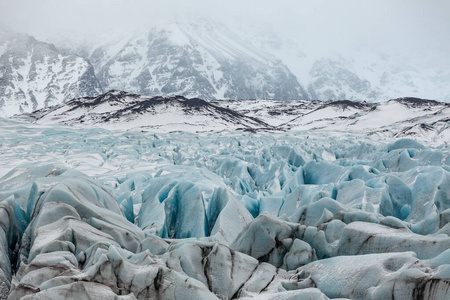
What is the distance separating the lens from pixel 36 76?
476ft

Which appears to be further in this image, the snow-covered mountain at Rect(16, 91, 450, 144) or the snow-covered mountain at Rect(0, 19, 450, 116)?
the snow-covered mountain at Rect(0, 19, 450, 116)

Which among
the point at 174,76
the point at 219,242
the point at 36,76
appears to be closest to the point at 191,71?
the point at 174,76

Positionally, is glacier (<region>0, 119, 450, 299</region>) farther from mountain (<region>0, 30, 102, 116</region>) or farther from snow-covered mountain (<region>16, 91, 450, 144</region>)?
mountain (<region>0, 30, 102, 116</region>)

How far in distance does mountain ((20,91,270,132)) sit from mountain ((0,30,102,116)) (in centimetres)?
7352

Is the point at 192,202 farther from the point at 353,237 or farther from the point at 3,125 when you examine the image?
the point at 3,125

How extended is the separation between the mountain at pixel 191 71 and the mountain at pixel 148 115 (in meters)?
93.6

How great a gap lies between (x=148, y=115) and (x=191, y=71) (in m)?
120

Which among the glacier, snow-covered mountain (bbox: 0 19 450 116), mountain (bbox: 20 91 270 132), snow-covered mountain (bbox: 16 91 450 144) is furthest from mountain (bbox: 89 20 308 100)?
the glacier

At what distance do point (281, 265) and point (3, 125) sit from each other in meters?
28.1

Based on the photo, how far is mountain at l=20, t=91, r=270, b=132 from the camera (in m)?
47.5

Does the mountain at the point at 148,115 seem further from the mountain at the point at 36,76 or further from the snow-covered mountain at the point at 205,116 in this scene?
the mountain at the point at 36,76

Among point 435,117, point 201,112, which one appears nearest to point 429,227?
point 435,117

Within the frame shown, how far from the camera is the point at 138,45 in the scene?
193750mm

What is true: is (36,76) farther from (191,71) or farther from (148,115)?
(148,115)
